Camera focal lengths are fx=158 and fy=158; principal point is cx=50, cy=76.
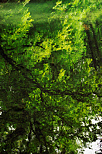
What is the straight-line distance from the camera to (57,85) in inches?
62.8

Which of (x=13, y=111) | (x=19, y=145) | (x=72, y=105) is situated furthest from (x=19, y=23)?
(x=19, y=145)

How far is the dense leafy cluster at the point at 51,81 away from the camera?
1481 mm

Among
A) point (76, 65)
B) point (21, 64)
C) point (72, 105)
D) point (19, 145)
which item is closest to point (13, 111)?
point (19, 145)

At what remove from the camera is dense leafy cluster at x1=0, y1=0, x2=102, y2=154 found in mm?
1481

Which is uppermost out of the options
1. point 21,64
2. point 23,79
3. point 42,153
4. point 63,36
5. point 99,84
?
point 63,36

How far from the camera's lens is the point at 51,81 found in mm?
1582

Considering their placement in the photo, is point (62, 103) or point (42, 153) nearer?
point (42, 153)

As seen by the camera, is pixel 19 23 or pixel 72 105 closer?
pixel 19 23

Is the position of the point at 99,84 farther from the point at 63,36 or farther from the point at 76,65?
the point at 63,36

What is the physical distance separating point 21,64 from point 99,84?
0.81 meters

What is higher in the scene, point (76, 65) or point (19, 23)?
point (19, 23)

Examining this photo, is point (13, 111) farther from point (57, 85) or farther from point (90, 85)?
point (90, 85)

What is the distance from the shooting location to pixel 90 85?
1623 millimetres

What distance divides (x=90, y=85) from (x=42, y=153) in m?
0.81
